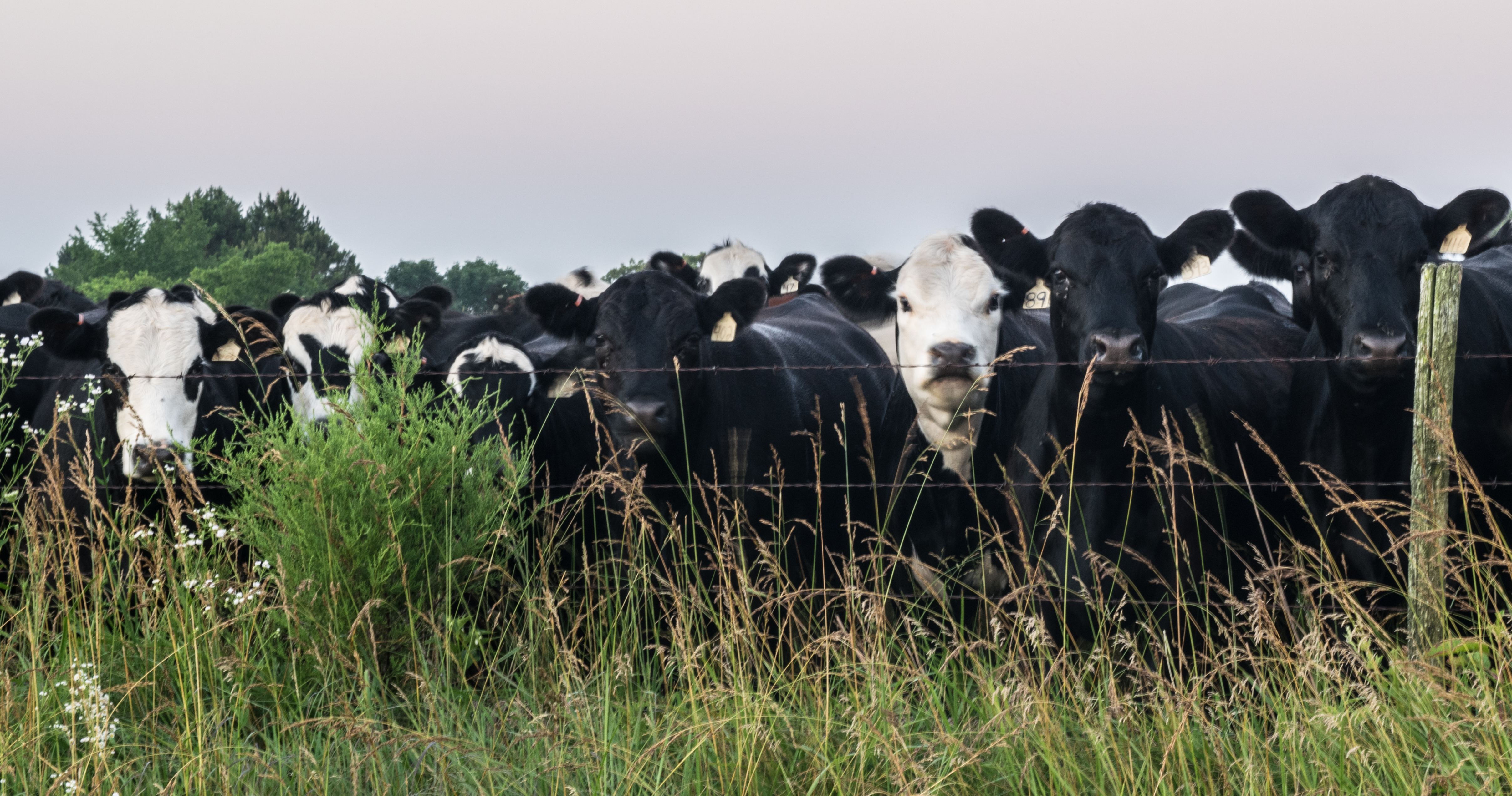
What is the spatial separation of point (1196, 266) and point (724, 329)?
2.11 metres

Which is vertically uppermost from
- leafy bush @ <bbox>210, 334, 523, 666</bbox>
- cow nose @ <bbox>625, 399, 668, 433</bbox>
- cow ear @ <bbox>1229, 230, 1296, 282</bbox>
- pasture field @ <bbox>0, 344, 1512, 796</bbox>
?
cow ear @ <bbox>1229, 230, 1296, 282</bbox>

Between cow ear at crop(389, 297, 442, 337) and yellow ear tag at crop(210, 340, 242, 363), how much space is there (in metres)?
1.15

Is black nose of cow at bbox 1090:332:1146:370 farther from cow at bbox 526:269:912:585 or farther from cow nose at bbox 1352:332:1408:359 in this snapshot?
cow at bbox 526:269:912:585

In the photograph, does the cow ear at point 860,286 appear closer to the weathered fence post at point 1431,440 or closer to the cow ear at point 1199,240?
the cow ear at point 1199,240

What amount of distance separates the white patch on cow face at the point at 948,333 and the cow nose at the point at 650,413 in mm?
1216

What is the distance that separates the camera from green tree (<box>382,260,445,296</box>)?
65938mm

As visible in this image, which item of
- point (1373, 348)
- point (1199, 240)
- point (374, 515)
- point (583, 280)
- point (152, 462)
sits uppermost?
point (583, 280)

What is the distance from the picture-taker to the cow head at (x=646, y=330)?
5.22 meters

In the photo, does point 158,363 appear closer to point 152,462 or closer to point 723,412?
point 152,462

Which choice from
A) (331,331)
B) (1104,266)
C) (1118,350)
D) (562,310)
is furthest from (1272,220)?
(331,331)

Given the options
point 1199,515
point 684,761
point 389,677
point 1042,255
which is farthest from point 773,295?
point 684,761

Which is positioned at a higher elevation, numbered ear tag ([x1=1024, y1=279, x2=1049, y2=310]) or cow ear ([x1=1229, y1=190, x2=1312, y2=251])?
cow ear ([x1=1229, y1=190, x2=1312, y2=251])

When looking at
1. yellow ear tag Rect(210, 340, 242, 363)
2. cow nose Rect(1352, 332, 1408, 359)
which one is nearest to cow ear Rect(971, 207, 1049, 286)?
cow nose Rect(1352, 332, 1408, 359)

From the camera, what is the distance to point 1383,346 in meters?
4.54
